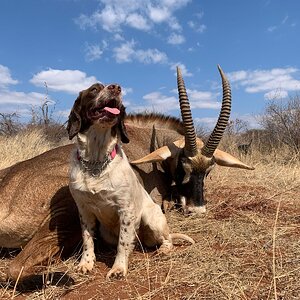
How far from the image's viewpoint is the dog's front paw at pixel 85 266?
342 cm

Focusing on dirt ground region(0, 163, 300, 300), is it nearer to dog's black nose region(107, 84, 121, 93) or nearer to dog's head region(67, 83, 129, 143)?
dog's head region(67, 83, 129, 143)

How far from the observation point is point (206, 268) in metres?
3.15

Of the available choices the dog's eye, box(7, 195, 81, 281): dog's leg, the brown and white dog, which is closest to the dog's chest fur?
the brown and white dog

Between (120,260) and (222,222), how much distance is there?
160cm

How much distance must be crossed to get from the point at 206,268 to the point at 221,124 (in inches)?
92.5

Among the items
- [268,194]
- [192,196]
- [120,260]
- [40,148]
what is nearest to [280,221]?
[192,196]

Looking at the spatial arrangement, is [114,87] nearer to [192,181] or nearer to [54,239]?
[54,239]

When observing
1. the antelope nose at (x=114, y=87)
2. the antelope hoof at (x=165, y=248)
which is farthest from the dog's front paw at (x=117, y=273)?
the antelope nose at (x=114, y=87)

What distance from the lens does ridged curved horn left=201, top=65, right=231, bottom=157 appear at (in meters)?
5.04

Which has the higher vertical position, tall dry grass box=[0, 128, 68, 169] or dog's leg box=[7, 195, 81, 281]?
tall dry grass box=[0, 128, 68, 169]

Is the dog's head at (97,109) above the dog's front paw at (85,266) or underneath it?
above

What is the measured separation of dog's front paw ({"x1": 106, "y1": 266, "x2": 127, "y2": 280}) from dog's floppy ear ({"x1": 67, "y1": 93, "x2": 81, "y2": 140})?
112 cm

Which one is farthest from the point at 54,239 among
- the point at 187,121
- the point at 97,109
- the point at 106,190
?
the point at 187,121

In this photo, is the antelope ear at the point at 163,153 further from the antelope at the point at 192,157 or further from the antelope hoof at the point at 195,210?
the antelope hoof at the point at 195,210
